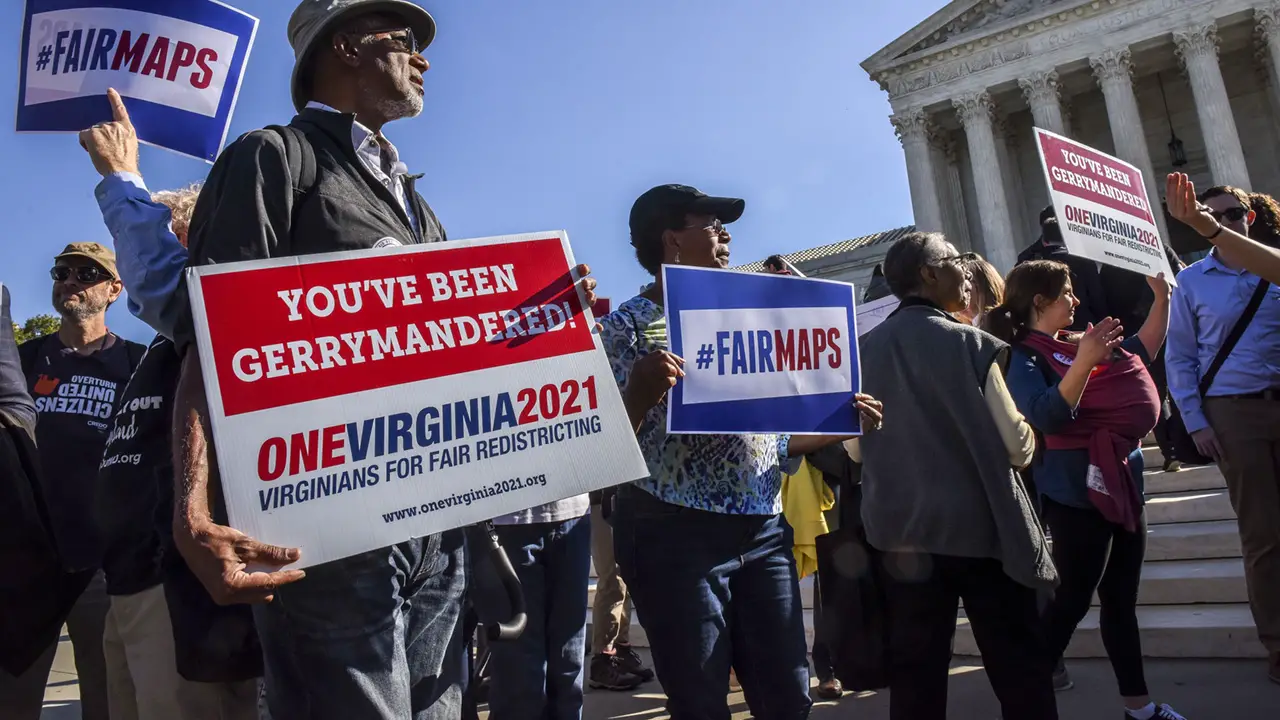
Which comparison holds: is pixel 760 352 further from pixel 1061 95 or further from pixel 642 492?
pixel 1061 95

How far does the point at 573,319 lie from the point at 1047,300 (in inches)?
110

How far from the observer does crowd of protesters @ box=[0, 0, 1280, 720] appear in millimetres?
1637

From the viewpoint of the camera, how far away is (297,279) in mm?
1569

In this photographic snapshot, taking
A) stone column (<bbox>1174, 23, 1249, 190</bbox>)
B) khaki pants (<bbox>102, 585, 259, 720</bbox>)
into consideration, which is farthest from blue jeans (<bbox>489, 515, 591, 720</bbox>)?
stone column (<bbox>1174, 23, 1249, 190</bbox>)

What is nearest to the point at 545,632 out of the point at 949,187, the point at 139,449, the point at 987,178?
the point at 139,449

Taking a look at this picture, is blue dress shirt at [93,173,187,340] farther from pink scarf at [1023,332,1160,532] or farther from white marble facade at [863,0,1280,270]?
white marble facade at [863,0,1280,270]

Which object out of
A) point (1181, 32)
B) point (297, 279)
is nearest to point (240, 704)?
point (297, 279)

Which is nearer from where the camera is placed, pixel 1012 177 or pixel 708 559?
pixel 708 559

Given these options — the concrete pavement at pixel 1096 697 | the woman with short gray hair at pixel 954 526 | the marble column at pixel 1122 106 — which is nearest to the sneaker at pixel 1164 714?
the concrete pavement at pixel 1096 697

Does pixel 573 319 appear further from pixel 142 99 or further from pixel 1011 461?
pixel 142 99

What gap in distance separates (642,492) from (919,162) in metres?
28.5

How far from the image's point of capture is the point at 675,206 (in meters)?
3.03

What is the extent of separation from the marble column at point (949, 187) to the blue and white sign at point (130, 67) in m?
27.9

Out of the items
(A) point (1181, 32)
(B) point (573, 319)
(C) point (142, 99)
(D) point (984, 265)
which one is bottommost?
(B) point (573, 319)
